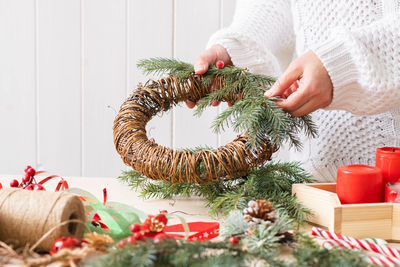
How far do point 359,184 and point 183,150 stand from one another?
34cm

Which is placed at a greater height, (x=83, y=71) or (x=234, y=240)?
(x=83, y=71)

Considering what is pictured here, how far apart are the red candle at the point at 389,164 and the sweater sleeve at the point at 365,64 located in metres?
0.15

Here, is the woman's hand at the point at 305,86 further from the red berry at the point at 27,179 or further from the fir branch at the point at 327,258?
the red berry at the point at 27,179

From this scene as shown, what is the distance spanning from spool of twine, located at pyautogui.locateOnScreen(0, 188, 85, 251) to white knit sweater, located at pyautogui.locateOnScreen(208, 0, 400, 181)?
54cm

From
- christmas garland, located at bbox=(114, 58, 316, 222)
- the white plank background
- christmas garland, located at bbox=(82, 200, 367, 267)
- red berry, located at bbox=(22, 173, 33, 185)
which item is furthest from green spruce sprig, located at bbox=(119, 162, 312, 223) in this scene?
the white plank background

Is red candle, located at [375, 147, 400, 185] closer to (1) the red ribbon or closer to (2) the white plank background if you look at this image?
(1) the red ribbon

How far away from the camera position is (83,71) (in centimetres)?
169

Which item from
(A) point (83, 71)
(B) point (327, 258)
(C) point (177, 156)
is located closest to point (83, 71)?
(A) point (83, 71)

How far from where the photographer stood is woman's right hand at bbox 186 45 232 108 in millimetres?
918

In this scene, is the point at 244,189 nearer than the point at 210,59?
Yes

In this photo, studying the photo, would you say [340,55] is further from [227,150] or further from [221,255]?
[221,255]

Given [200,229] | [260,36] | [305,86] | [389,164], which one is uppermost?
[260,36]

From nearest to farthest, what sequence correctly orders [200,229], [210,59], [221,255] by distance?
[221,255] < [200,229] < [210,59]

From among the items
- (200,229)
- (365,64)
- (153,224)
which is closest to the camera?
(153,224)
